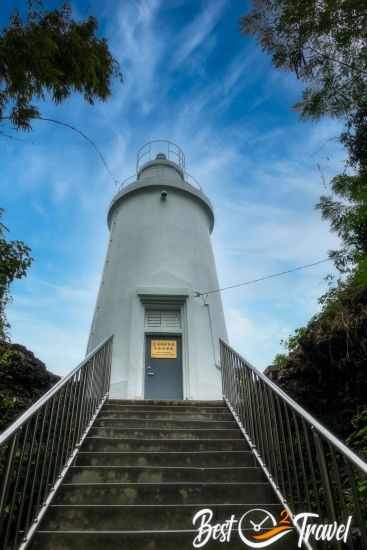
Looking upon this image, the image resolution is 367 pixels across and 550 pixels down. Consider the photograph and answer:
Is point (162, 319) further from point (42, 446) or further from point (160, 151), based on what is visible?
point (160, 151)

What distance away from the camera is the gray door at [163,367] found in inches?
241

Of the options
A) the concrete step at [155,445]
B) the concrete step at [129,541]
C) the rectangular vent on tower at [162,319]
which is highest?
the rectangular vent on tower at [162,319]

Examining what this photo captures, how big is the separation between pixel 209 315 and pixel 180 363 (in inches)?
45.0

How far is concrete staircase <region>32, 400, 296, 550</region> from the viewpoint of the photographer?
2025 millimetres

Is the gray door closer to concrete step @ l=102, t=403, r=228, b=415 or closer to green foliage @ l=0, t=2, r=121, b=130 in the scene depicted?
concrete step @ l=102, t=403, r=228, b=415

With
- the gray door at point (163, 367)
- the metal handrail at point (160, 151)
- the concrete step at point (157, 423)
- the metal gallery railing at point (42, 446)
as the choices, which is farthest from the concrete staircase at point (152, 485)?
the metal handrail at point (160, 151)

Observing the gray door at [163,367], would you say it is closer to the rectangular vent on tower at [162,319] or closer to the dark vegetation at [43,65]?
the rectangular vent on tower at [162,319]

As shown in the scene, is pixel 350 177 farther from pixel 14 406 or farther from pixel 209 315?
pixel 14 406

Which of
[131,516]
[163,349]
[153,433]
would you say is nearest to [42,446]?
[131,516]

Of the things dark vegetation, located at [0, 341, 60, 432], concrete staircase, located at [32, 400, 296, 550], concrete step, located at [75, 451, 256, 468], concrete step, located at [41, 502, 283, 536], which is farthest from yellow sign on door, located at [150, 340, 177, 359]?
concrete step, located at [41, 502, 283, 536]

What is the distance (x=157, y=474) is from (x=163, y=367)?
3.68m

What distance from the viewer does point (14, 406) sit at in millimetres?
4133

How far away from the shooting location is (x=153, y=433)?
3420 mm

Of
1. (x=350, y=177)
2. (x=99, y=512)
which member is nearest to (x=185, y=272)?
(x=350, y=177)
